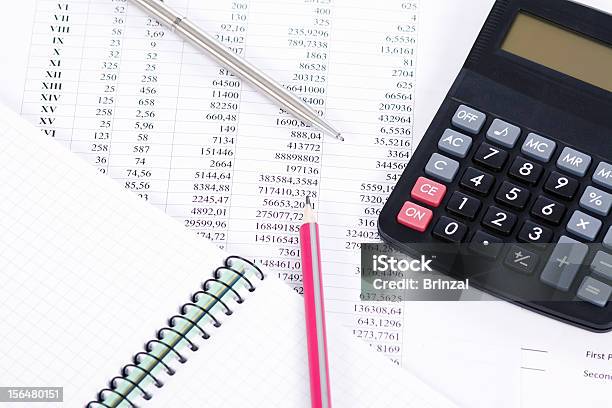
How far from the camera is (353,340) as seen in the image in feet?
1.53

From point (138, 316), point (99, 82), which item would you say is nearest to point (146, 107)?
point (99, 82)

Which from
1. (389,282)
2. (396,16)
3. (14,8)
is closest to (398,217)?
(389,282)

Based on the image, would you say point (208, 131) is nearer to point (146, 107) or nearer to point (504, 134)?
point (146, 107)

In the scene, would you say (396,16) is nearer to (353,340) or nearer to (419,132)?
(419,132)

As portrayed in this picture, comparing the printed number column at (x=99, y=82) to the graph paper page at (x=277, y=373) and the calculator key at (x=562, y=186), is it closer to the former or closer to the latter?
the graph paper page at (x=277, y=373)

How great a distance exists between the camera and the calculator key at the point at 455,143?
19.4 inches

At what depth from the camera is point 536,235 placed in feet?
1.53

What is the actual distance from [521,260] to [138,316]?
0.24 meters

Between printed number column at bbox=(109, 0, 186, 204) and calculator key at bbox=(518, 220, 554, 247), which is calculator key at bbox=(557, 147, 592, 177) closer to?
calculator key at bbox=(518, 220, 554, 247)

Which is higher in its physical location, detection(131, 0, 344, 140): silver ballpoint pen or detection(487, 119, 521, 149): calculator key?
detection(131, 0, 344, 140): silver ballpoint pen

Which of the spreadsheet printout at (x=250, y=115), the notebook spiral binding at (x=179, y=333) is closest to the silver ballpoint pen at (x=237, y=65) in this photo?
the spreadsheet printout at (x=250, y=115)

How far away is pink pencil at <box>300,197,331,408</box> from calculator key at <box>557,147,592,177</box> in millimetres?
166

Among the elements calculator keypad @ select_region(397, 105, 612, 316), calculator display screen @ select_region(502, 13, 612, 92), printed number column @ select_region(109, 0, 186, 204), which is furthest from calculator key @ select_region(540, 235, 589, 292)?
printed number column @ select_region(109, 0, 186, 204)

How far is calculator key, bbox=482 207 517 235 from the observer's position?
470 millimetres
